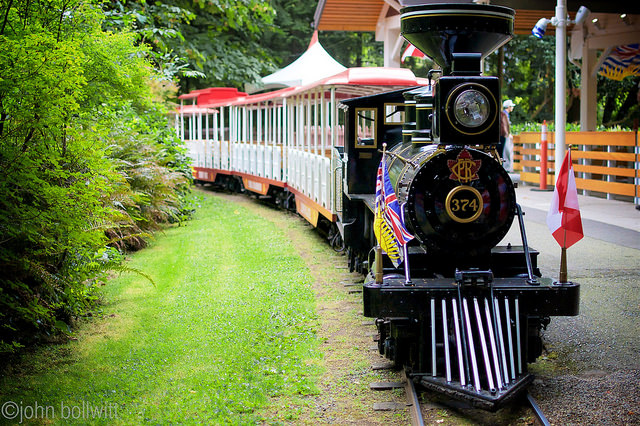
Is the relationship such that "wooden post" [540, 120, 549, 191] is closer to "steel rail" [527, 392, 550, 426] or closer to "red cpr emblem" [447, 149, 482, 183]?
"red cpr emblem" [447, 149, 482, 183]

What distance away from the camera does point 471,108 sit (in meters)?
5.43

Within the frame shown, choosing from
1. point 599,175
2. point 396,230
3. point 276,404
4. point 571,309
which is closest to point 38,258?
point 276,404

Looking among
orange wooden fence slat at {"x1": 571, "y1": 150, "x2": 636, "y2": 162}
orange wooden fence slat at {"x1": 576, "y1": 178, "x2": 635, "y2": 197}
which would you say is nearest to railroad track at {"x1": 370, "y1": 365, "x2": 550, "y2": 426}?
orange wooden fence slat at {"x1": 576, "y1": 178, "x2": 635, "y2": 197}

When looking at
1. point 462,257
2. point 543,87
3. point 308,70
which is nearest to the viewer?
point 462,257

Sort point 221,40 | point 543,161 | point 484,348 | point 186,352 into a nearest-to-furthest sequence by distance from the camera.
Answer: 1. point 484,348
2. point 186,352
3. point 543,161
4. point 221,40

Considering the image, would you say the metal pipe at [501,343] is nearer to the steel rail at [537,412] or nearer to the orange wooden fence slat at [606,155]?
the steel rail at [537,412]

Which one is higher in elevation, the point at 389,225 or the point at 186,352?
the point at 389,225

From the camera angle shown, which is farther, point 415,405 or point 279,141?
point 279,141

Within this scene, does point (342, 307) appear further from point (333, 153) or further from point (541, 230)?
point (541, 230)

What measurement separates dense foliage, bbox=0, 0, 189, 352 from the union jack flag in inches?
89.8

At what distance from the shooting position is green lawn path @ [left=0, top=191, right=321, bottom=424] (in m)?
5.24

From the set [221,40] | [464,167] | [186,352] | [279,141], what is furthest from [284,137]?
[464,167]

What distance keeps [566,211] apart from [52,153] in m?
3.99

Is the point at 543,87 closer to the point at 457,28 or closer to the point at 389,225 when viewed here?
the point at 457,28
